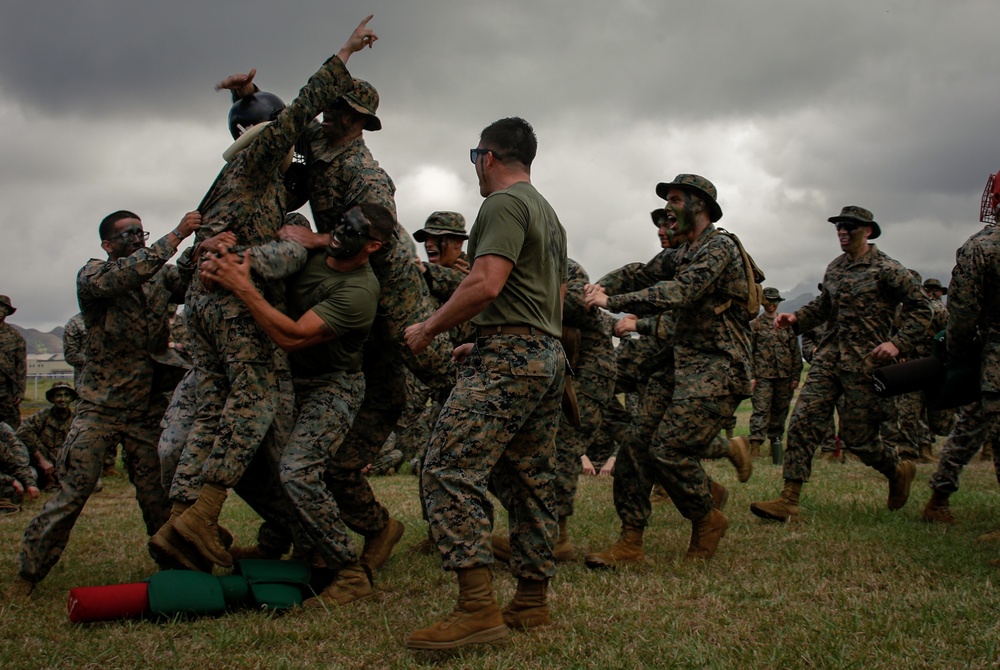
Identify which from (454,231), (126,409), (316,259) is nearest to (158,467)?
(126,409)

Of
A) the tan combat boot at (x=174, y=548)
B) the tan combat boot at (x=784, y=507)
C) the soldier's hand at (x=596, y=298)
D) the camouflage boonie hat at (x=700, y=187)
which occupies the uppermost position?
the camouflage boonie hat at (x=700, y=187)

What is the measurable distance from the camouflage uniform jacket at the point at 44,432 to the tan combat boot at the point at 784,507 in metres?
8.98

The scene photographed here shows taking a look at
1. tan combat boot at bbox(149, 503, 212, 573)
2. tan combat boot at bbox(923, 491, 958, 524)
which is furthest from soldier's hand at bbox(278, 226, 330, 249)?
tan combat boot at bbox(923, 491, 958, 524)

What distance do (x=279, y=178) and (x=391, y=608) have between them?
2704mm

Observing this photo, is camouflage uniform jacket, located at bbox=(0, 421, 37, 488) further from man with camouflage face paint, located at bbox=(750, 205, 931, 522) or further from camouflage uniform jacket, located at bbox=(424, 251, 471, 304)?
A: man with camouflage face paint, located at bbox=(750, 205, 931, 522)

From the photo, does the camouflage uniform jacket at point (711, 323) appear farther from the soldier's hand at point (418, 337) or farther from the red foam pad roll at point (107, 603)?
the red foam pad roll at point (107, 603)

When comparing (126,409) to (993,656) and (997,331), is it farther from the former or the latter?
(997,331)

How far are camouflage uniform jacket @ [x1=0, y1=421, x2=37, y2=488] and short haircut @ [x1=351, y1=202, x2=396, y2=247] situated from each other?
7.18 m

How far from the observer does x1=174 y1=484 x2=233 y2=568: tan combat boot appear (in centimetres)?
446

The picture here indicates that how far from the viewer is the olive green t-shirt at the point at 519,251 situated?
160 inches

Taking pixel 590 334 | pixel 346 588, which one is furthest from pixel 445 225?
pixel 346 588

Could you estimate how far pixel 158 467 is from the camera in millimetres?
5914

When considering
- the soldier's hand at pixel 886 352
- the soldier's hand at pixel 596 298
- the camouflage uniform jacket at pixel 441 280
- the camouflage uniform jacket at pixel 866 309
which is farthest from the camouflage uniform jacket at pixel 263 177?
the camouflage uniform jacket at pixel 866 309

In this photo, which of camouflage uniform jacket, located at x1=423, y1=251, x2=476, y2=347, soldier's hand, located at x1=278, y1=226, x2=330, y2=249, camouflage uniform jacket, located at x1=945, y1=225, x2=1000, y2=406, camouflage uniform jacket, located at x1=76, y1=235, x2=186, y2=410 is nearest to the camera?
soldier's hand, located at x1=278, y1=226, x2=330, y2=249
